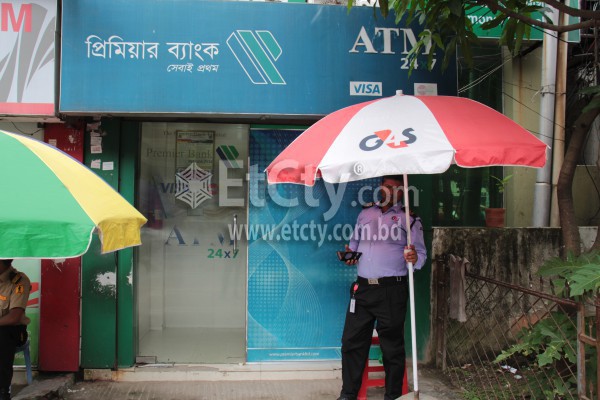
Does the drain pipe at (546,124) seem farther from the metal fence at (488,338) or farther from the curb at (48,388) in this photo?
the curb at (48,388)

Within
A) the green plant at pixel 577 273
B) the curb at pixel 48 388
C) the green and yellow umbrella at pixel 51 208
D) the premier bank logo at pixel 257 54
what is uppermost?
the premier bank logo at pixel 257 54

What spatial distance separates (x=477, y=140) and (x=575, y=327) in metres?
1.77

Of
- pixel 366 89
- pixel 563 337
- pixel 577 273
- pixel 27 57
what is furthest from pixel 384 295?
pixel 27 57

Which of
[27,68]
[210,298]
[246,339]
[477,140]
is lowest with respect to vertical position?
[246,339]

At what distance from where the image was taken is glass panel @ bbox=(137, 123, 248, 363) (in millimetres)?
5672

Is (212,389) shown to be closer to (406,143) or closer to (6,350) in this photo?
(6,350)

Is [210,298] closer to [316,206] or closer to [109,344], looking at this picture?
[109,344]

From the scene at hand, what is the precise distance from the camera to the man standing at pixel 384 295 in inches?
175

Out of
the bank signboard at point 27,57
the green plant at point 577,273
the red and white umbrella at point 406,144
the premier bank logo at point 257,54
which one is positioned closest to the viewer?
the red and white umbrella at point 406,144

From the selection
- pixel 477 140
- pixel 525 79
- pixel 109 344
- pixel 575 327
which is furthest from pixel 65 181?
pixel 525 79

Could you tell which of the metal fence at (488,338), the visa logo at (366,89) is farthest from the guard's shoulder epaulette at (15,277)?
the metal fence at (488,338)

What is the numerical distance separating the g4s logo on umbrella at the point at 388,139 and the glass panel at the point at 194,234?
103 inches

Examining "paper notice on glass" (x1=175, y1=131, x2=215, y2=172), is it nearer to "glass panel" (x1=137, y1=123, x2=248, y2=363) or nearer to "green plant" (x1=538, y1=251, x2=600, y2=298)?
"glass panel" (x1=137, y1=123, x2=248, y2=363)

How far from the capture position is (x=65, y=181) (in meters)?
2.95
